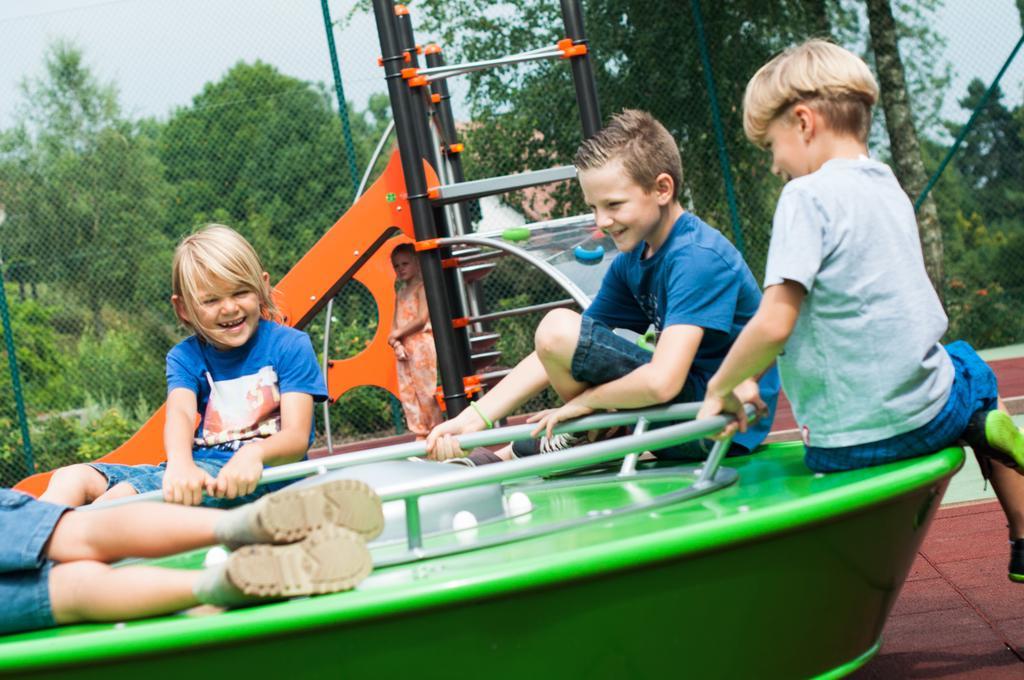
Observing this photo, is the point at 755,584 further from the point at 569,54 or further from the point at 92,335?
the point at 92,335

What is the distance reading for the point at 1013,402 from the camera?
671cm

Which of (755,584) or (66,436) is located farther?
(66,436)

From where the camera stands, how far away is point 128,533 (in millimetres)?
2199

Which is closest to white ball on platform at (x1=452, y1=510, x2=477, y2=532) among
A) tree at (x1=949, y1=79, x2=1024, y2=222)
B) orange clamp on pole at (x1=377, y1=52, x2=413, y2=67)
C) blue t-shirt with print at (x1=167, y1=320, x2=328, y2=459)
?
blue t-shirt with print at (x1=167, y1=320, x2=328, y2=459)

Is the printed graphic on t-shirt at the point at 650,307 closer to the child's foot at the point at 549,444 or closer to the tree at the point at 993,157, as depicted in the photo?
the child's foot at the point at 549,444

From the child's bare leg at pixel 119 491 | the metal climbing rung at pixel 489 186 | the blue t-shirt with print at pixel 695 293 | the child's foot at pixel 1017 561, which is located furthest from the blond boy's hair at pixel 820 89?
the metal climbing rung at pixel 489 186

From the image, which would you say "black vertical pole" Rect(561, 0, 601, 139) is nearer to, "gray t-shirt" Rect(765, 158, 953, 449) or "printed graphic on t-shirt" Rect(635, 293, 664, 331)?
"printed graphic on t-shirt" Rect(635, 293, 664, 331)

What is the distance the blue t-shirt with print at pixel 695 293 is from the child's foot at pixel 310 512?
1.04 m

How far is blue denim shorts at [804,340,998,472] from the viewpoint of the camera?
2.30 metres

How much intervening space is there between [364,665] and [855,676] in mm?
1478

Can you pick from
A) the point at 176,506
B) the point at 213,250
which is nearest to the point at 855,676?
the point at 176,506

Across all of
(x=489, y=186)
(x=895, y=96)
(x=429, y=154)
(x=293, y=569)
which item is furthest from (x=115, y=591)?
(x=895, y=96)

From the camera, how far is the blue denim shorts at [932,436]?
2.30 metres

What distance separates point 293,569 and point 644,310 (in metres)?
1.53
